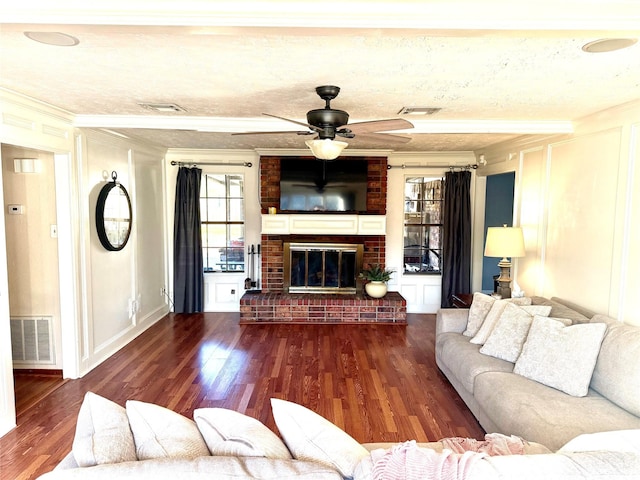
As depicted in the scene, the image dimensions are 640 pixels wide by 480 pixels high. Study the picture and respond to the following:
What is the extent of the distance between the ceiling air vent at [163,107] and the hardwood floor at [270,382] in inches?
92.5

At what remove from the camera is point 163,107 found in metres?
3.24

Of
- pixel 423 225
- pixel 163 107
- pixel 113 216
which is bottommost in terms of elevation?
pixel 423 225

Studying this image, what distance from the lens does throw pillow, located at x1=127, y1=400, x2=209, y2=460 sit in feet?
4.41

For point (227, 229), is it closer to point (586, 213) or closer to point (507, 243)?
point (507, 243)

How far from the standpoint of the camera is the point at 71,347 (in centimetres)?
370

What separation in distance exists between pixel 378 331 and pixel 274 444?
397cm

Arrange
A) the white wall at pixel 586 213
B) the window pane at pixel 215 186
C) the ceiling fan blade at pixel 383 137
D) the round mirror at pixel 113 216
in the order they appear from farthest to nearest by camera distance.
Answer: the window pane at pixel 215 186
the round mirror at pixel 113 216
the white wall at pixel 586 213
the ceiling fan blade at pixel 383 137

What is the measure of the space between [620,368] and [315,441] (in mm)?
2024

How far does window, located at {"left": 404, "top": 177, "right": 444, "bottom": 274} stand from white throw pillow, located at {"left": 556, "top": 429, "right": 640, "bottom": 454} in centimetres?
471

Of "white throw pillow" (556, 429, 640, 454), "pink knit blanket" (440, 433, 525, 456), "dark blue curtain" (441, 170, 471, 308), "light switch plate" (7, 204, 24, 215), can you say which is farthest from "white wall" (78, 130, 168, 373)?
"dark blue curtain" (441, 170, 471, 308)

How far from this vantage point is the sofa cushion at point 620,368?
2.29 metres

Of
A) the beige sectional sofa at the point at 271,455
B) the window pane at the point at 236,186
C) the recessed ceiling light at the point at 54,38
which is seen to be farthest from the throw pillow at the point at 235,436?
the window pane at the point at 236,186

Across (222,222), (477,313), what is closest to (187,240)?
(222,222)

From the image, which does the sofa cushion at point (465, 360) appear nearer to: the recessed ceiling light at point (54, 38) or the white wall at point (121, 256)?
the recessed ceiling light at point (54, 38)
